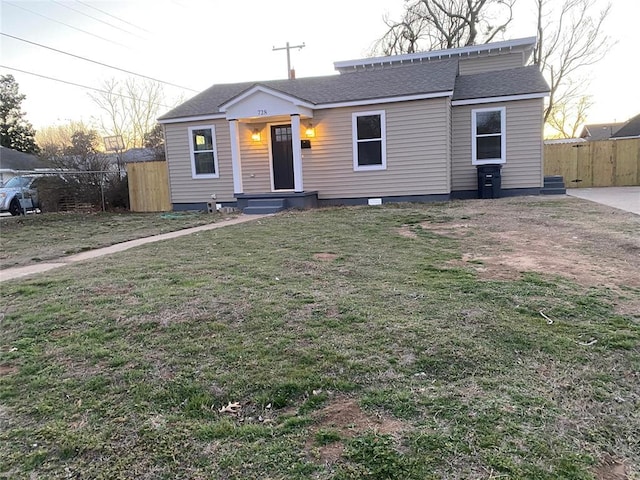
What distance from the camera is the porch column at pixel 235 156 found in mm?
12984

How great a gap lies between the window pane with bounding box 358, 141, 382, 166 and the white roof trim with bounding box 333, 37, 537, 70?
5.02 m

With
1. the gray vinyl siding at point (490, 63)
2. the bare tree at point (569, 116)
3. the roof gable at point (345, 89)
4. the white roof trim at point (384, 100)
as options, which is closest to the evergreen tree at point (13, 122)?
the roof gable at point (345, 89)

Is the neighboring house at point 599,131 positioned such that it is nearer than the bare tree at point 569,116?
No

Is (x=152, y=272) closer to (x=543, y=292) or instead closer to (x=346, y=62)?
(x=543, y=292)

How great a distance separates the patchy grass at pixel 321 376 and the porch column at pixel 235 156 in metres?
8.48

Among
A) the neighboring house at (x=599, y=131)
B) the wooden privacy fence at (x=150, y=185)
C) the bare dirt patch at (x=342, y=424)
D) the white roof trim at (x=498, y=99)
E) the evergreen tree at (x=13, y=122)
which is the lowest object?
the bare dirt patch at (x=342, y=424)

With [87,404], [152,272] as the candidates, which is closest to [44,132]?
[152,272]

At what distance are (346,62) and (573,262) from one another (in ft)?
44.2

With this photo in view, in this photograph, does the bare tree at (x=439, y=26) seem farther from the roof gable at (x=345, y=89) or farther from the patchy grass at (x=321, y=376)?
the patchy grass at (x=321, y=376)

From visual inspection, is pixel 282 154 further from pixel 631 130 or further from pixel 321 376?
pixel 631 130

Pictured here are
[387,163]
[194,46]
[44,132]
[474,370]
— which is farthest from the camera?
[44,132]

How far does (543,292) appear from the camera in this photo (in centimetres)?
402

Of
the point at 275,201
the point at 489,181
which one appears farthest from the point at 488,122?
the point at 275,201

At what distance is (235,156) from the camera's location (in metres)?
13.1
